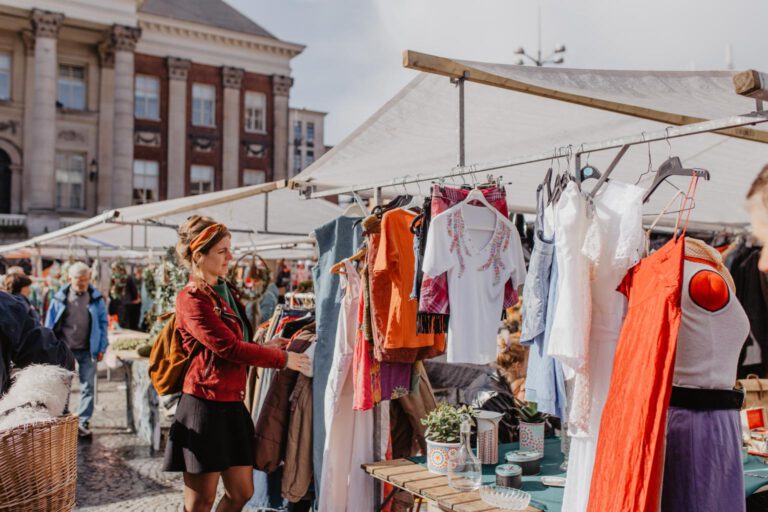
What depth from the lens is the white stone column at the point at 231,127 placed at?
35375 millimetres

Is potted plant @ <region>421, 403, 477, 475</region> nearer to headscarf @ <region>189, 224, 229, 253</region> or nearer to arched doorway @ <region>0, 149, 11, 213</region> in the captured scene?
headscarf @ <region>189, 224, 229, 253</region>

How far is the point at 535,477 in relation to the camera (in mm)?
3562

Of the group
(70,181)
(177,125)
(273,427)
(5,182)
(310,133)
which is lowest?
(273,427)

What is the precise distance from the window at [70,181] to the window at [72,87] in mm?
2316

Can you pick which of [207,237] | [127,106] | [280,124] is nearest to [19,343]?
[207,237]

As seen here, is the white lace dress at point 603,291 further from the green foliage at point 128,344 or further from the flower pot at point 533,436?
the green foliage at point 128,344

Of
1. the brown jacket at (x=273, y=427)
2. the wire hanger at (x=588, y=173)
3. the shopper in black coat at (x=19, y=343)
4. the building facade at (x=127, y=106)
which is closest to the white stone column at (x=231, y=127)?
the building facade at (x=127, y=106)

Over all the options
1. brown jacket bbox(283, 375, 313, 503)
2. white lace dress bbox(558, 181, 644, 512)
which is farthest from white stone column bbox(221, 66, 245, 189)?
white lace dress bbox(558, 181, 644, 512)

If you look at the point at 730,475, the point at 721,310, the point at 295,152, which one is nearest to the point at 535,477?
the point at 730,475

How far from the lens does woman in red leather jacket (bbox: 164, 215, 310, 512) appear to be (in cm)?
362

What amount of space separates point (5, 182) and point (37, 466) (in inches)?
1311

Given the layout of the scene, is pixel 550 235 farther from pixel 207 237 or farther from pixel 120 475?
pixel 120 475

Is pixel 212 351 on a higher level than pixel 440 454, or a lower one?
higher

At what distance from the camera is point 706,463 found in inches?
95.7
